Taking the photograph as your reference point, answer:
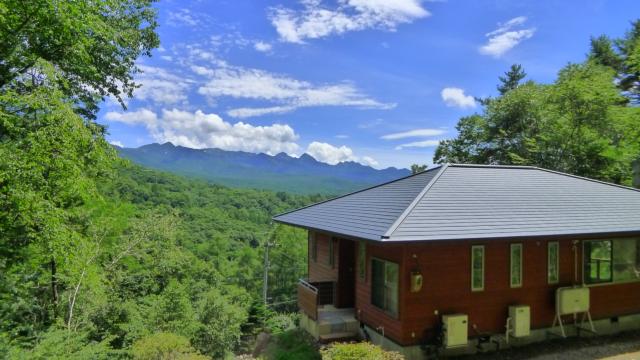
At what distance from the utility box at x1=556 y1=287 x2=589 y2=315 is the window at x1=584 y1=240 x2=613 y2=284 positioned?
0.78 m

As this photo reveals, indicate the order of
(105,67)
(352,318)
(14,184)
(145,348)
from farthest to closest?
(105,67) < (352,318) < (145,348) < (14,184)

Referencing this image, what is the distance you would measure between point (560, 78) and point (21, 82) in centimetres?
2682

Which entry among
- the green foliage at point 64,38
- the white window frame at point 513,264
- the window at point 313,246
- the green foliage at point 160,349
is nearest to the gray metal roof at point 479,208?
the white window frame at point 513,264

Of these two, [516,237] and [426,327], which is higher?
[516,237]

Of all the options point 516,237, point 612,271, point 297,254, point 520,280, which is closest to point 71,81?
point 516,237

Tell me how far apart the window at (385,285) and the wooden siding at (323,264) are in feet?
7.03

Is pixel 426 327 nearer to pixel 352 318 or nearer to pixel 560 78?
pixel 352 318

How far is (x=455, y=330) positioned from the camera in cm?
811

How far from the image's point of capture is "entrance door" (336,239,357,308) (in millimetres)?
11242

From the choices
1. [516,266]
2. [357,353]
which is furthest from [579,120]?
[357,353]

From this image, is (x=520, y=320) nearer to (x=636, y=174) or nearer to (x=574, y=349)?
(x=574, y=349)

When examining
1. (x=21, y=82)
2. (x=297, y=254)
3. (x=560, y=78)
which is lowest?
(x=297, y=254)

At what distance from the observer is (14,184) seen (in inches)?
236

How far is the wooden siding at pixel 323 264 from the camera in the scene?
11602 mm
